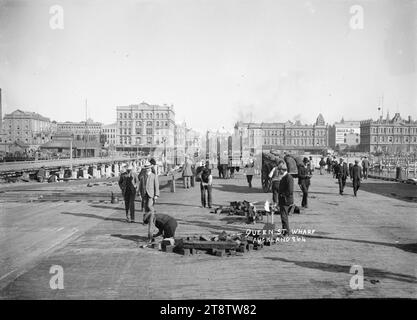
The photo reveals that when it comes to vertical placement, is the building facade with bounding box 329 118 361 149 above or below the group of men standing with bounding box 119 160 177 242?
above

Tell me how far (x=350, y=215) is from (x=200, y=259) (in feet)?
25.1

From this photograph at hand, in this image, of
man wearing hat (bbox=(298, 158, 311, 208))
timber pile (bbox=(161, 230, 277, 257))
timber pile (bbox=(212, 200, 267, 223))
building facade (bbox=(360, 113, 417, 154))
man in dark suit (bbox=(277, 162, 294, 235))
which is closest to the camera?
timber pile (bbox=(161, 230, 277, 257))

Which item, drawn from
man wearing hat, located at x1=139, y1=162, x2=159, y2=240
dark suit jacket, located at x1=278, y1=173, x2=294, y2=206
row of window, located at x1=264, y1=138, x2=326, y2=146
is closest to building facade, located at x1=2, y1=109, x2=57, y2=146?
row of window, located at x1=264, y1=138, x2=326, y2=146

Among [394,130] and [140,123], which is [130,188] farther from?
[140,123]

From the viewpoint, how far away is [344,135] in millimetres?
147500

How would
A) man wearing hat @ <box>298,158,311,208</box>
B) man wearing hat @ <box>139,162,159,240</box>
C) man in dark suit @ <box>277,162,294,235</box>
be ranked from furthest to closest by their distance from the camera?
man wearing hat @ <box>298,158,311,208</box> → man wearing hat @ <box>139,162,159,240</box> → man in dark suit @ <box>277,162,294,235</box>

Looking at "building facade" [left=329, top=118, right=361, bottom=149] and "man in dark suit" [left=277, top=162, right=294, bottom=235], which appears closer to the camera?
"man in dark suit" [left=277, top=162, right=294, bottom=235]

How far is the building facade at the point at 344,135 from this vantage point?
144m

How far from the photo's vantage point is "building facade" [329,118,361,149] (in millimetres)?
143625

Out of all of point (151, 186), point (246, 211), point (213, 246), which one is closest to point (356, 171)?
point (246, 211)

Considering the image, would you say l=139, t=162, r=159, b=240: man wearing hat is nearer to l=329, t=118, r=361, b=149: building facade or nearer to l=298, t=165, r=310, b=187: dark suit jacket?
l=298, t=165, r=310, b=187: dark suit jacket
